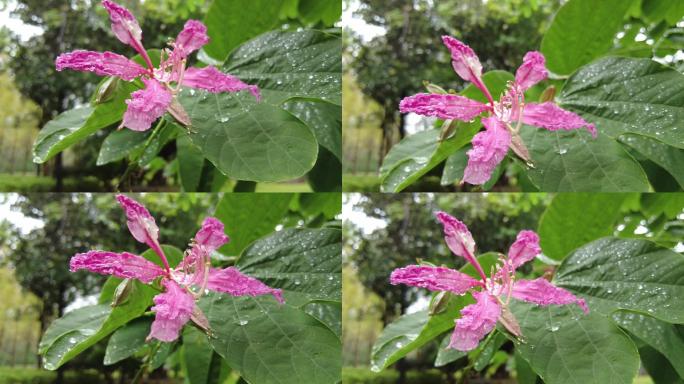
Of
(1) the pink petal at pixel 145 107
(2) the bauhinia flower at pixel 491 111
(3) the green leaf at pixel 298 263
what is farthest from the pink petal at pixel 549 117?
(1) the pink petal at pixel 145 107

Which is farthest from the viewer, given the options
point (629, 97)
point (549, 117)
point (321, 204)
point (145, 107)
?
point (321, 204)

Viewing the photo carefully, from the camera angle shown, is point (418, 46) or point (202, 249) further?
point (418, 46)

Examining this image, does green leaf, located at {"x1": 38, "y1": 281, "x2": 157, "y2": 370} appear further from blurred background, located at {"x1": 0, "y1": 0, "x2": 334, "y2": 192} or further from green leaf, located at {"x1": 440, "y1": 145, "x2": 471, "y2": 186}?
green leaf, located at {"x1": 440, "y1": 145, "x2": 471, "y2": 186}

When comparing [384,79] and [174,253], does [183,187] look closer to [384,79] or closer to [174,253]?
[174,253]

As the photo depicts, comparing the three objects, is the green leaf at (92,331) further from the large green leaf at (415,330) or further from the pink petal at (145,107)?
the large green leaf at (415,330)

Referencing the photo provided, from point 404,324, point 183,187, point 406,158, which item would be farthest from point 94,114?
point 404,324

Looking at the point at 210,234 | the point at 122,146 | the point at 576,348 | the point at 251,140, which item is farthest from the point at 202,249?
the point at 576,348

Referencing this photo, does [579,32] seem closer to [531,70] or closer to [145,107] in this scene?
[531,70]

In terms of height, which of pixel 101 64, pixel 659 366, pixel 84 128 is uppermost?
pixel 101 64

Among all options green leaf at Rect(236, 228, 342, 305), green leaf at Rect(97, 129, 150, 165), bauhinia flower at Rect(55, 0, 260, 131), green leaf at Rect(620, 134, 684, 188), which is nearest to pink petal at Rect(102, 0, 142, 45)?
bauhinia flower at Rect(55, 0, 260, 131)
